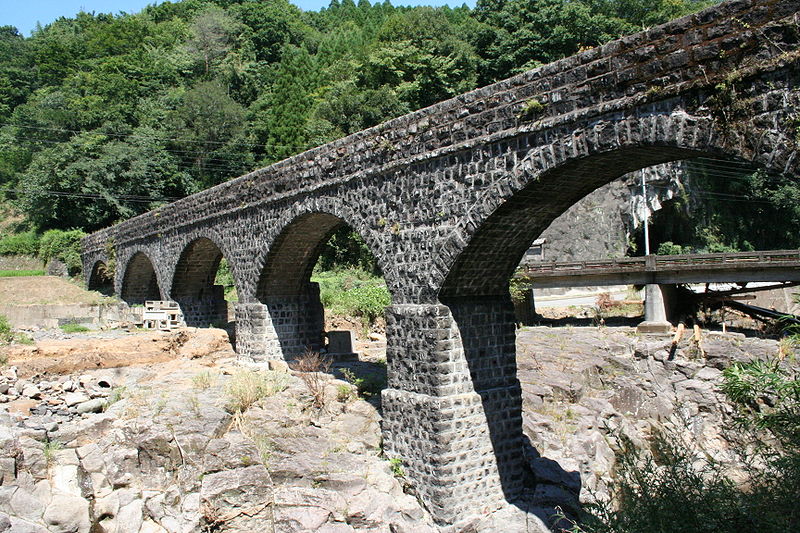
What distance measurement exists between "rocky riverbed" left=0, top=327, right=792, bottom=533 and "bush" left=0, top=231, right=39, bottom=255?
23.4 metres

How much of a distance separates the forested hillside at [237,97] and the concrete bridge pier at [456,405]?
19.2m

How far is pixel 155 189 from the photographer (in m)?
35.4

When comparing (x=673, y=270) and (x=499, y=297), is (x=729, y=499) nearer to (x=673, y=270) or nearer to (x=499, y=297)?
(x=499, y=297)

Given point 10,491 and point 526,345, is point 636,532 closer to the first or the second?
point 10,491

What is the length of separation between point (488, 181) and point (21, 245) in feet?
113

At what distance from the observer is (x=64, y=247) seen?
33.5 metres

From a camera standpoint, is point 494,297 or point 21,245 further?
point 21,245

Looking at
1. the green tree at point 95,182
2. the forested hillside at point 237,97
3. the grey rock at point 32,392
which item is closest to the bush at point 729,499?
the grey rock at point 32,392

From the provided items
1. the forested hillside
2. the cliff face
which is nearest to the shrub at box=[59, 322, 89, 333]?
the forested hillside

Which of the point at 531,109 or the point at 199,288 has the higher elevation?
the point at 531,109

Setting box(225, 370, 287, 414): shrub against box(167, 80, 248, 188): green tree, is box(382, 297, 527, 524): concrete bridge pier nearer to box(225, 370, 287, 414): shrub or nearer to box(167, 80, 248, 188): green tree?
box(225, 370, 287, 414): shrub

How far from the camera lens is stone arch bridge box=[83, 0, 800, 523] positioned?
6320 millimetres

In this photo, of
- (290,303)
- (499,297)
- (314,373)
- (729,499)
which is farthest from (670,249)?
(729,499)

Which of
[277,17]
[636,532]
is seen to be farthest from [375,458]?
[277,17]
